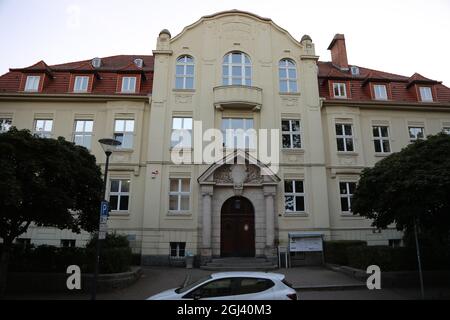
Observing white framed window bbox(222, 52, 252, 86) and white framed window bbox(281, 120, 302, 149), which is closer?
white framed window bbox(281, 120, 302, 149)

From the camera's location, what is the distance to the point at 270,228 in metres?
17.3

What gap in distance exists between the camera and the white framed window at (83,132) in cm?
1948

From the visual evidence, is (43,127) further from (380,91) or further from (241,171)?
(380,91)

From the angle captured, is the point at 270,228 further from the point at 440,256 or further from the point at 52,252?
the point at 52,252

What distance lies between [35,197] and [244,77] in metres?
14.6

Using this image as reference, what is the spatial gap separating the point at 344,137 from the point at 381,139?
2636mm

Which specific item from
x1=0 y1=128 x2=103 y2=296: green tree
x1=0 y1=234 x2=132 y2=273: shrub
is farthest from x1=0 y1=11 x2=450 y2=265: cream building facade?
x1=0 y1=128 x2=103 y2=296: green tree

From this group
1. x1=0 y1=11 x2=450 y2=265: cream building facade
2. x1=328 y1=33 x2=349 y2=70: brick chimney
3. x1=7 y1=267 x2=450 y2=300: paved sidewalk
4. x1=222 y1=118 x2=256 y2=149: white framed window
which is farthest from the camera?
x1=328 y1=33 x2=349 y2=70: brick chimney

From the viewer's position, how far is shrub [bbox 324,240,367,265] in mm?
15641

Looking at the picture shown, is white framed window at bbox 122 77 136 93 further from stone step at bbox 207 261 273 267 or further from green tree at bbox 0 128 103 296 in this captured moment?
stone step at bbox 207 261 273 267

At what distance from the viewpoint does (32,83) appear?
66.9 ft

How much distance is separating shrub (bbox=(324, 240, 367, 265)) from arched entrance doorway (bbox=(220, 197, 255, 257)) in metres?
4.09

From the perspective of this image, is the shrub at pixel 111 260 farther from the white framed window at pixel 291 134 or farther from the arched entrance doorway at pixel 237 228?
the white framed window at pixel 291 134
